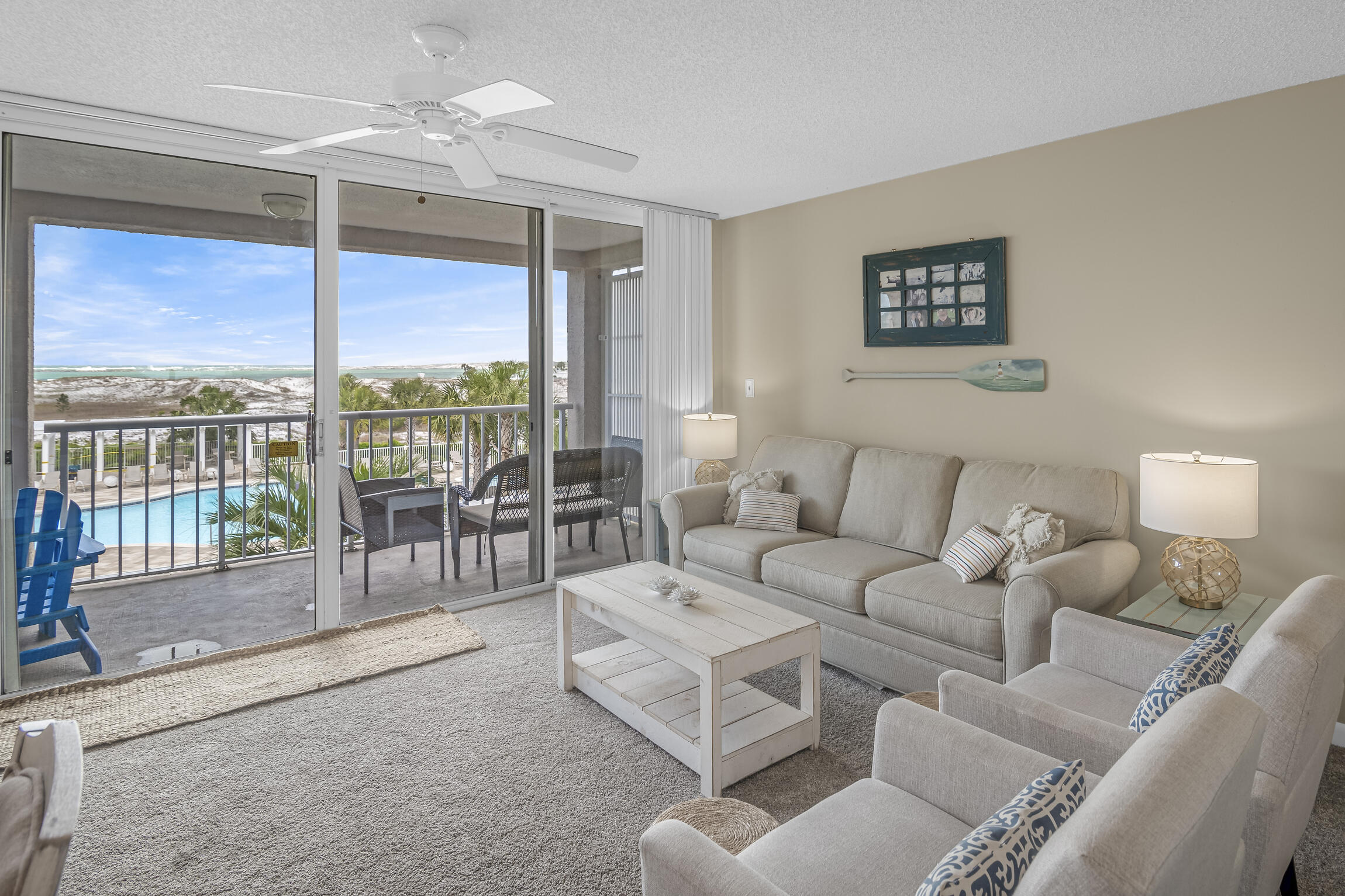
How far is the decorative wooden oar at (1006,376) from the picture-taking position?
3576 mm

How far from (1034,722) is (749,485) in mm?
2629

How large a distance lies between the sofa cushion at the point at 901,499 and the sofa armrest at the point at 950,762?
203 centimetres

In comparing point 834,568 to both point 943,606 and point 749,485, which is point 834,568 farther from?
point 749,485

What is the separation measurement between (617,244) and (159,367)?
8.65 feet

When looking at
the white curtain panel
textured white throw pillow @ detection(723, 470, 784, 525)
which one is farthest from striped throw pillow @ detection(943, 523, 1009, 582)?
the white curtain panel

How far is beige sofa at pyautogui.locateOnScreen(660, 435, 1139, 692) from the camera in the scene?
2.75 meters

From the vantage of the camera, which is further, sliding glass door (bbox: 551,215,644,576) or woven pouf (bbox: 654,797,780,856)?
sliding glass door (bbox: 551,215,644,576)

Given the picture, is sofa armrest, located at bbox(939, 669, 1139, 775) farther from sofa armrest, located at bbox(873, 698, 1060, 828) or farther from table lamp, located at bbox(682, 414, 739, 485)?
table lamp, located at bbox(682, 414, 739, 485)

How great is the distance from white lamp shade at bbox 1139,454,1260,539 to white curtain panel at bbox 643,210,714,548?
2945mm

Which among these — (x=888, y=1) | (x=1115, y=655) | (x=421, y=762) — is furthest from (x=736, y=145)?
(x=421, y=762)

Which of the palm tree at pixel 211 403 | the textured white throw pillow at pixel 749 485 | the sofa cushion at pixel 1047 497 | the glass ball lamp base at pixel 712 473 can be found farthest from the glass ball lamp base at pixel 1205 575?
the palm tree at pixel 211 403

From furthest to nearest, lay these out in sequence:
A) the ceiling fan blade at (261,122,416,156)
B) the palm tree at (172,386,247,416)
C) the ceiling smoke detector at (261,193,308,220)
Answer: the ceiling smoke detector at (261,193,308,220) → the palm tree at (172,386,247,416) → the ceiling fan blade at (261,122,416,156)

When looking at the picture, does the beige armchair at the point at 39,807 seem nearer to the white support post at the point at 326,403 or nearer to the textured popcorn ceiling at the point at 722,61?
the textured popcorn ceiling at the point at 722,61

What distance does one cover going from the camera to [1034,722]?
5.68 ft
